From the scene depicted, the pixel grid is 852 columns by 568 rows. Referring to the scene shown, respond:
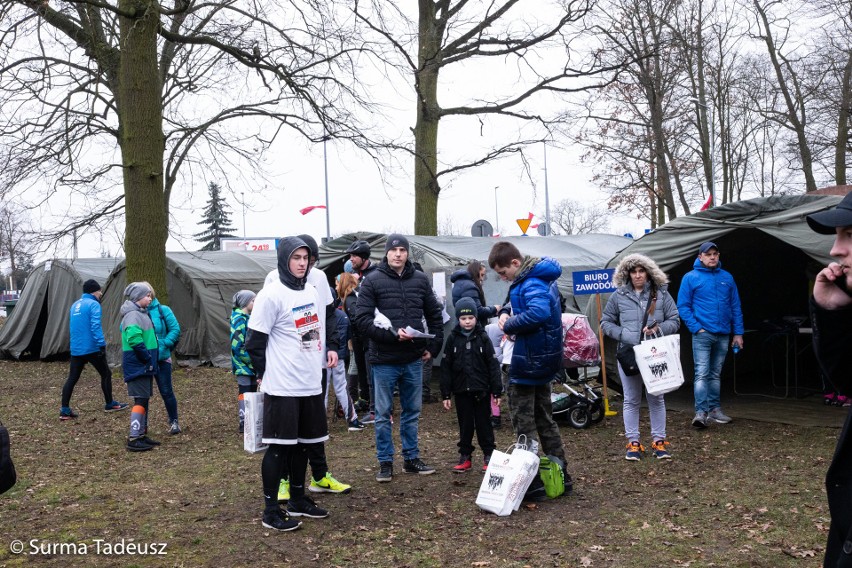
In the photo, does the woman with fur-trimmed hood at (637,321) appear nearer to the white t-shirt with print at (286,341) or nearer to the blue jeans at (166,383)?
the white t-shirt with print at (286,341)

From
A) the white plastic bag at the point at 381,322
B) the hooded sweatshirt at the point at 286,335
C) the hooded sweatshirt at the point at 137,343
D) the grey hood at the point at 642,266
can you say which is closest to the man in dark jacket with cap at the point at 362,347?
the hooded sweatshirt at the point at 137,343

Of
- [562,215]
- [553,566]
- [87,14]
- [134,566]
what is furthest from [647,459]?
[562,215]

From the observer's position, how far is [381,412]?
22.4 ft

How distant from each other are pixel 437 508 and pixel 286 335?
1802 mm

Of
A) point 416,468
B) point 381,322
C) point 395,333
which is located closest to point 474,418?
point 416,468

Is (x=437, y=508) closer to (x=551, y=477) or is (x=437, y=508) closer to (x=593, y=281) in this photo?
(x=551, y=477)

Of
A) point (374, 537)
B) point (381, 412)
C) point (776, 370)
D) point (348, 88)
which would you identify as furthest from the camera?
point (348, 88)

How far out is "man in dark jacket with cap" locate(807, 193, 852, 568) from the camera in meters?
2.18

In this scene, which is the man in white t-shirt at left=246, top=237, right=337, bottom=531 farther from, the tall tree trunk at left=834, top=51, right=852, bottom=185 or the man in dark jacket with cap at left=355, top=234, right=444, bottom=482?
the tall tree trunk at left=834, top=51, right=852, bottom=185

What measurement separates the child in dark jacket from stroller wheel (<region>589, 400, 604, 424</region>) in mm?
2478

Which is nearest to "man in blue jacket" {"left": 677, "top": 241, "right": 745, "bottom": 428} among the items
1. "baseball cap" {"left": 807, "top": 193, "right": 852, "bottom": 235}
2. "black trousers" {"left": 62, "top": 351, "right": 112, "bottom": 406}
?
"baseball cap" {"left": 807, "top": 193, "right": 852, "bottom": 235}

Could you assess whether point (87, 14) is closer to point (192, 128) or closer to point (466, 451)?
point (192, 128)

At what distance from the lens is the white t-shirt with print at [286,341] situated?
217 inches

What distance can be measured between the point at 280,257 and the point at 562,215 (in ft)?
183
